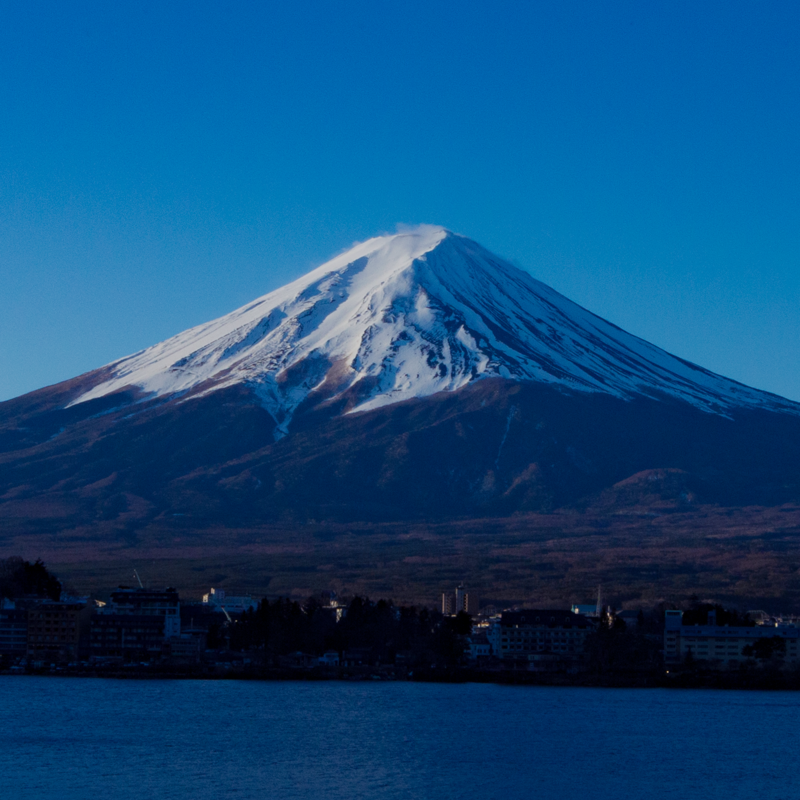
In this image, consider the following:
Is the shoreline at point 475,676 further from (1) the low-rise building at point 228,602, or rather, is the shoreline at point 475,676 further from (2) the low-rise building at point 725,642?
(1) the low-rise building at point 228,602

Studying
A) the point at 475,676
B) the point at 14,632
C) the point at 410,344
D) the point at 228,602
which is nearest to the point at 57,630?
the point at 14,632

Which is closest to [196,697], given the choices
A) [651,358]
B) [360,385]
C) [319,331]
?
A: [360,385]

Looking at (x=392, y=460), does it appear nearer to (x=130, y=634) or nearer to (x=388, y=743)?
(x=130, y=634)

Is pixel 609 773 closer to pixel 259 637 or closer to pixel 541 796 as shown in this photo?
pixel 541 796

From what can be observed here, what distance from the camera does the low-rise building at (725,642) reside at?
54.9 metres

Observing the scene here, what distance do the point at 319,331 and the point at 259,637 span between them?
84.3m

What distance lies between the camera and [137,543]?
101 metres

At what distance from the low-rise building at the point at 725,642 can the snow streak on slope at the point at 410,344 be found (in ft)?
234

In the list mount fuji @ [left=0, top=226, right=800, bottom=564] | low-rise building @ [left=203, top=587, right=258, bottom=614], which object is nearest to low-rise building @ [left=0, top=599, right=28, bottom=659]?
low-rise building @ [left=203, top=587, right=258, bottom=614]

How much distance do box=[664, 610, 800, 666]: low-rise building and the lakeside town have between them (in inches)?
1.7

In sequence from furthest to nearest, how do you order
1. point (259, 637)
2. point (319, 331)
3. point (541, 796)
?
point (319, 331) → point (259, 637) → point (541, 796)

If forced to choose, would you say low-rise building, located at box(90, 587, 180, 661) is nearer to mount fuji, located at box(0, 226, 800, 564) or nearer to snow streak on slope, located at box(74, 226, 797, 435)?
mount fuji, located at box(0, 226, 800, 564)

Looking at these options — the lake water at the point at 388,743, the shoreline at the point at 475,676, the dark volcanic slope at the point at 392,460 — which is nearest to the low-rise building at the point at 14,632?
the shoreline at the point at 475,676

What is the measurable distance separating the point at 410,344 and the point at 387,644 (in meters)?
78.2
